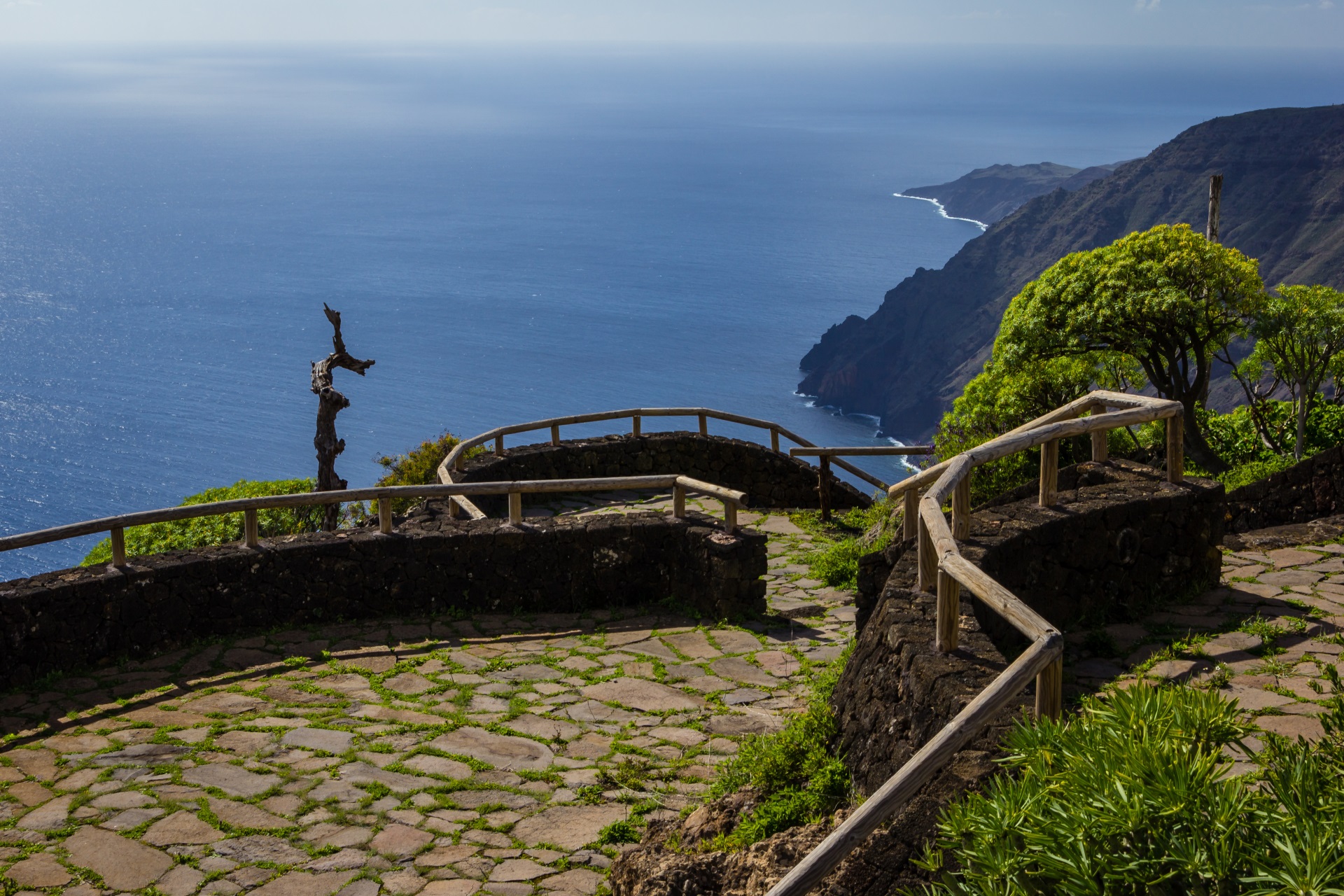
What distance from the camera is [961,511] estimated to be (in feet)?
23.7

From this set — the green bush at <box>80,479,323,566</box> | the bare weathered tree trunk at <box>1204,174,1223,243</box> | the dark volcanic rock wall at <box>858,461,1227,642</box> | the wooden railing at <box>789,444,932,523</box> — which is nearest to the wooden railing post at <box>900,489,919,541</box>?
the dark volcanic rock wall at <box>858,461,1227,642</box>

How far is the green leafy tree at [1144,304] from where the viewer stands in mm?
17562

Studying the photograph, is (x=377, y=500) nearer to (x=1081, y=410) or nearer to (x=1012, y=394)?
(x=1081, y=410)

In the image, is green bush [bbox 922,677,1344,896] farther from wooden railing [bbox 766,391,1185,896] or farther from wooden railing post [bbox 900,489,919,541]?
wooden railing post [bbox 900,489,919,541]

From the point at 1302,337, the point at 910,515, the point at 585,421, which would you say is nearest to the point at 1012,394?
the point at 1302,337

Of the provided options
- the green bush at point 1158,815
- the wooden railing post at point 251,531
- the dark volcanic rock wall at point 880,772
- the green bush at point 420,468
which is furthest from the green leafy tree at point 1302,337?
the green bush at point 1158,815

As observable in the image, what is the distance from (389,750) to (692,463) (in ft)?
37.1

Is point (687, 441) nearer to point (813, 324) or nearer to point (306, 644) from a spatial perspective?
point (306, 644)

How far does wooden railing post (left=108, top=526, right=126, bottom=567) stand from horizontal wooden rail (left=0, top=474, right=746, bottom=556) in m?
0.02

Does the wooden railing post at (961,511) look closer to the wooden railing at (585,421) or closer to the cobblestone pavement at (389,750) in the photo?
the cobblestone pavement at (389,750)

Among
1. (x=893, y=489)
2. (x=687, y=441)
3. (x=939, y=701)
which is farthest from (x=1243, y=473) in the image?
(x=939, y=701)

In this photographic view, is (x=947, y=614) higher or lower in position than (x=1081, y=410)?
lower

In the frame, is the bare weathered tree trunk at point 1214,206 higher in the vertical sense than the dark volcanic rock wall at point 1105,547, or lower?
higher

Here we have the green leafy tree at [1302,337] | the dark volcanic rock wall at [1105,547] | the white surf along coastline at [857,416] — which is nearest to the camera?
the dark volcanic rock wall at [1105,547]
